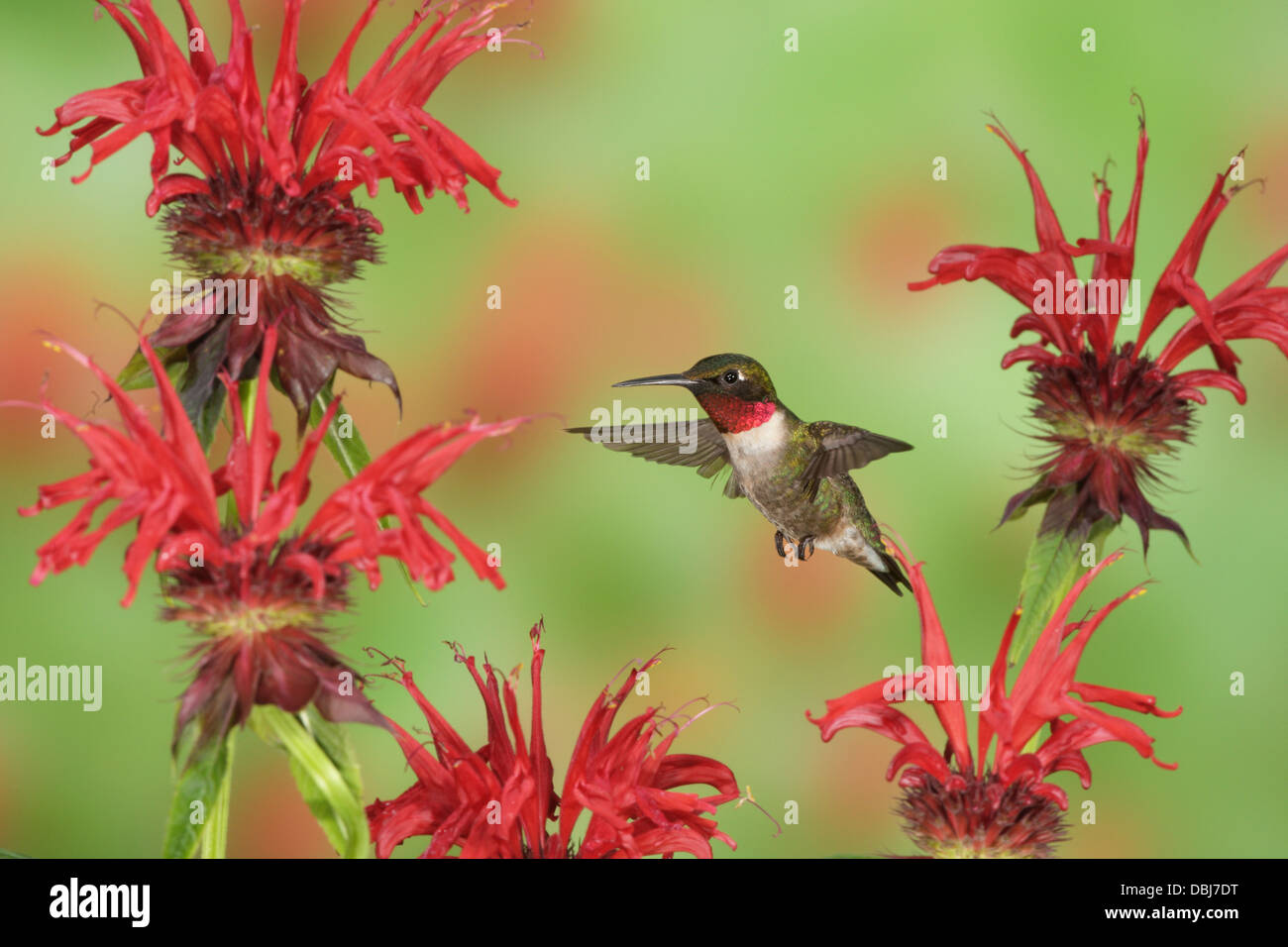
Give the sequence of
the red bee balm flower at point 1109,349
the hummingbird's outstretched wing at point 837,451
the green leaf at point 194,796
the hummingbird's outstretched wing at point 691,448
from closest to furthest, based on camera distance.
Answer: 1. the green leaf at point 194,796
2. the red bee balm flower at point 1109,349
3. the hummingbird's outstretched wing at point 837,451
4. the hummingbird's outstretched wing at point 691,448

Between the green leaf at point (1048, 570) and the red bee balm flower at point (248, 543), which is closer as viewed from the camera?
the red bee balm flower at point (248, 543)

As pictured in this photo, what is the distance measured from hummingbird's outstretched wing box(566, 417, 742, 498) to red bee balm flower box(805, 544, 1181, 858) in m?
0.43

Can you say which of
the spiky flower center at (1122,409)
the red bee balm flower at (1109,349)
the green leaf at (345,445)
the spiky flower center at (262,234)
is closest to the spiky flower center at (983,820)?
the red bee balm flower at (1109,349)

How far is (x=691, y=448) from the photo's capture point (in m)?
2.20

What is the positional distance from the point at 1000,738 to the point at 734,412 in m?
0.56

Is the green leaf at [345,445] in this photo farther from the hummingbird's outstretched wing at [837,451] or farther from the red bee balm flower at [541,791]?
the hummingbird's outstretched wing at [837,451]

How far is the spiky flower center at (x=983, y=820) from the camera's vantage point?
1.74 metres

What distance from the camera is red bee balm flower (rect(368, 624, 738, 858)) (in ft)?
5.71

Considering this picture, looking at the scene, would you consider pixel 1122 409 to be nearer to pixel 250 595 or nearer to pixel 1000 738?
pixel 1000 738

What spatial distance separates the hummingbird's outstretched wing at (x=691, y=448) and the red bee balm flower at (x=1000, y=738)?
0.43 m

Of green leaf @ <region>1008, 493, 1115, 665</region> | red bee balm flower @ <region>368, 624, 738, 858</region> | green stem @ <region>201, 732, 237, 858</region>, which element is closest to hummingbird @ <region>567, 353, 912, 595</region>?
green leaf @ <region>1008, 493, 1115, 665</region>
